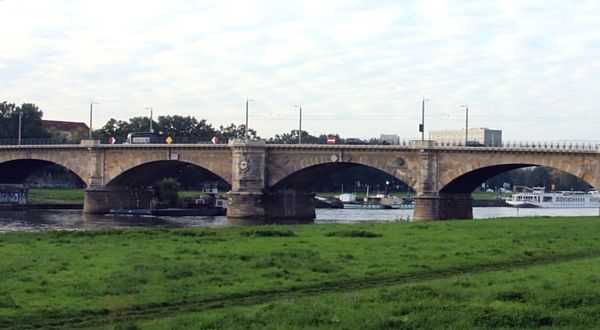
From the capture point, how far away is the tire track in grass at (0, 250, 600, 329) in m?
A: 19.1

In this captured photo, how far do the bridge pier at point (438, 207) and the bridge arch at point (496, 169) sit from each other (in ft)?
2.60

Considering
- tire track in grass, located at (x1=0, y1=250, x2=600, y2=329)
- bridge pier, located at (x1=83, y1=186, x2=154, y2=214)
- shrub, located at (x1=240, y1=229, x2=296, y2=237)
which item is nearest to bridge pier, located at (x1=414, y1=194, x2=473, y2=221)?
bridge pier, located at (x1=83, y1=186, x2=154, y2=214)

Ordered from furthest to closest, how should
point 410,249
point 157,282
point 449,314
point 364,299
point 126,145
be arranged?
1. point 126,145
2. point 410,249
3. point 157,282
4. point 364,299
5. point 449,314

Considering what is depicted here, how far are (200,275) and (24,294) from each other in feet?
16.8

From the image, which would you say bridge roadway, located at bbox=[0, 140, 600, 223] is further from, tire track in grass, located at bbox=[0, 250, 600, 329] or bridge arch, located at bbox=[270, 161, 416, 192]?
tire track in grass, located at bbox=[0, 250, 600, 329]

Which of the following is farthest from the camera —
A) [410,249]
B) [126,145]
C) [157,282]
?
[126,145]

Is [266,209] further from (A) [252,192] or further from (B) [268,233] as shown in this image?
(B) [268,233]

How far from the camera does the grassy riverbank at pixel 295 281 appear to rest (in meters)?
18.8

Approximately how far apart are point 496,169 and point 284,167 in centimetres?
2188

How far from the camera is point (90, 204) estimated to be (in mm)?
107062

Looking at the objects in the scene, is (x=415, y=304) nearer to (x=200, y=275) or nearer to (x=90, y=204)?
(x=200, y=275)

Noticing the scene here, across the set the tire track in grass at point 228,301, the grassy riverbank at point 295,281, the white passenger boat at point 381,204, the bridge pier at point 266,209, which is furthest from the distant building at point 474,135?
the tire track in grass at point 228,301

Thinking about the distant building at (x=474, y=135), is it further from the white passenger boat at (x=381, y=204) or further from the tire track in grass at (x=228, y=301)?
the tire track in grass at (x=228, y=301)

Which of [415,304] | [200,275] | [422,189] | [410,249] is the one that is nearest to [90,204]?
[422,189]
